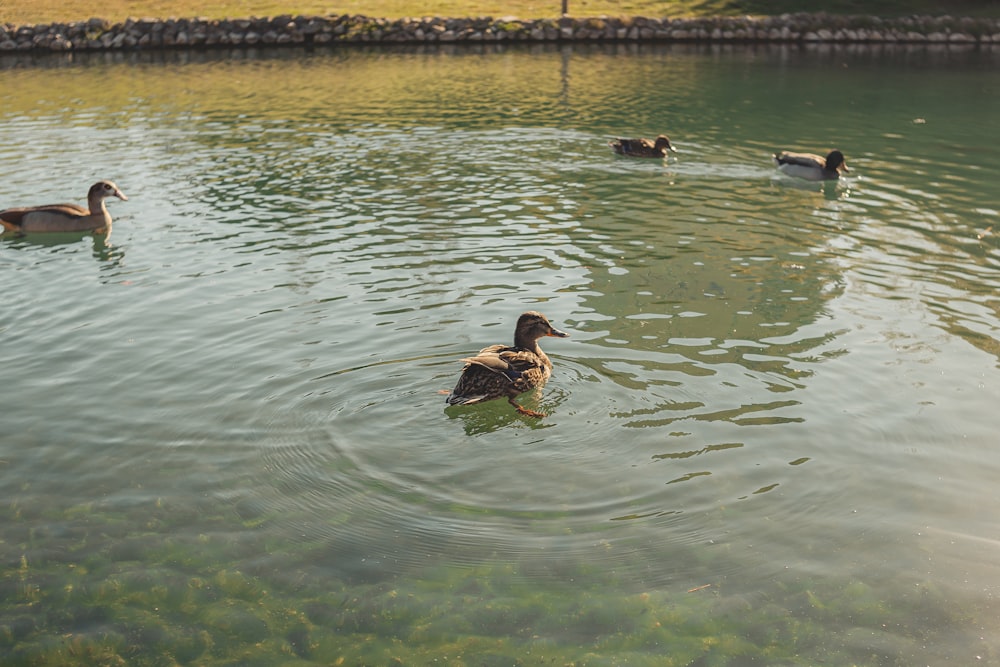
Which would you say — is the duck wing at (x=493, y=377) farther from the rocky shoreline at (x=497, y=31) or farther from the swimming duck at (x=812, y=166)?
the rocky shoreline at (x=497, y=31)

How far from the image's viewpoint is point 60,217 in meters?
19.1

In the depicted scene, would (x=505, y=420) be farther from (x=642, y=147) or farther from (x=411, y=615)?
(x=642, y=147)

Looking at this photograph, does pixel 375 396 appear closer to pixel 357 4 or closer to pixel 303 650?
pixel 303 650

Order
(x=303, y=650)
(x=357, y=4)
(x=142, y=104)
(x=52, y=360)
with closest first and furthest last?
(x=303, y=650), (x=52, y=360), (x=142, y=104), (x=357, y=4)

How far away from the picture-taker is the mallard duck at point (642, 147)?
2389 cm

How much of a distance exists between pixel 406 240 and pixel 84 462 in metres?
8.94

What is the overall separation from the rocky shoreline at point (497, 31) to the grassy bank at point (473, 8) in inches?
78.3

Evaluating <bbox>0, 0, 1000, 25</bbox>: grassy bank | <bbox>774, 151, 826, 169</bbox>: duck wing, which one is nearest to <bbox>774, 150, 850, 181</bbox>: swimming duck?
<bbox>774, 151, 826, 169</bbox>: duck wing

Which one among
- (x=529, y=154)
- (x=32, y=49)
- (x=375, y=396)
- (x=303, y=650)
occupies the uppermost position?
(x=32, y=49)

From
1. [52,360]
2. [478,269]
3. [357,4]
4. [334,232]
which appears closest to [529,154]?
[334,232]

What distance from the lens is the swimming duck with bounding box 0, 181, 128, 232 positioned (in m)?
19.0

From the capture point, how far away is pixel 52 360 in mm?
12586

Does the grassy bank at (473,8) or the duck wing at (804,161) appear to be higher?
the grassy bank at (473,8)

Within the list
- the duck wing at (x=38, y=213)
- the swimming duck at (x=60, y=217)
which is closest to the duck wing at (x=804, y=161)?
the swimming duck at (x=60, y=217)
